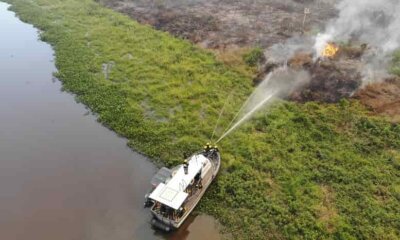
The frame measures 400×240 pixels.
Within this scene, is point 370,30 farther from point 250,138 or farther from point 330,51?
point 250,138

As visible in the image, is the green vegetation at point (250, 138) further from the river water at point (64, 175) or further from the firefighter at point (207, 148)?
the firefighter at point (207, 148)

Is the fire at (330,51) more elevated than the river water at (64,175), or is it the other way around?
the fire at (330,51)

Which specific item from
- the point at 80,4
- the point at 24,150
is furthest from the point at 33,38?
the point at 24,150

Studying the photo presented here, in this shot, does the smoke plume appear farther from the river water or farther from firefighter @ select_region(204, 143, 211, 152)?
the river water

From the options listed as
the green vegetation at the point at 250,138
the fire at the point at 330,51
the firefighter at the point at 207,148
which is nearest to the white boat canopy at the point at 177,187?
the firefighter at the point at 207,148

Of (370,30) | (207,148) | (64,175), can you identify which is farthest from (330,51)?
(64,175)

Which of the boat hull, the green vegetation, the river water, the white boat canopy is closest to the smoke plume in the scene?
the green vegetation
